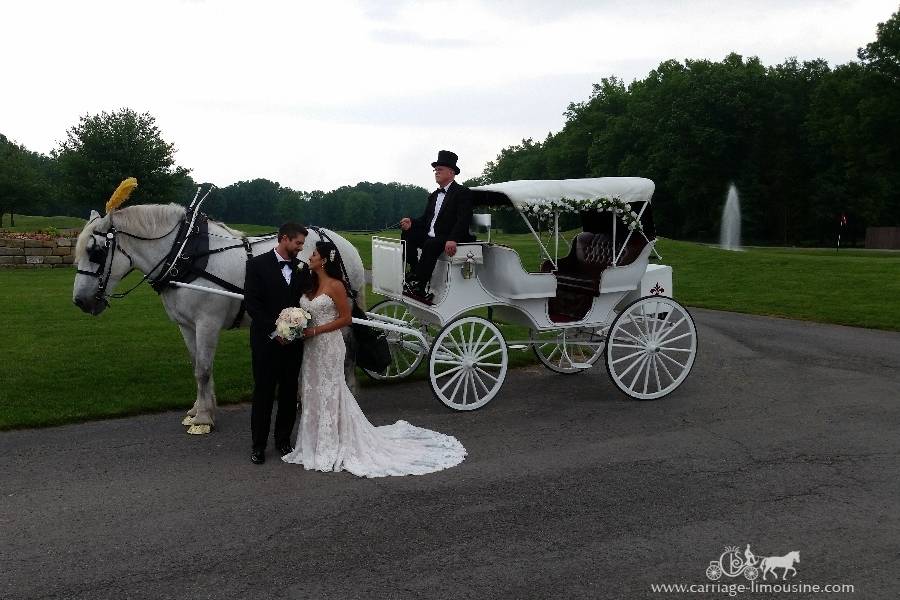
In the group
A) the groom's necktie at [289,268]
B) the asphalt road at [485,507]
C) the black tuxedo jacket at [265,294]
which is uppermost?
the groom's necktie at [289,268]

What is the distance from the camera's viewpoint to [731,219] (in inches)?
2196

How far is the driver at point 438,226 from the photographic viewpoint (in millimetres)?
8438

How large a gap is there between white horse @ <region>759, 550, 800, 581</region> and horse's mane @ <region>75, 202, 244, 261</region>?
20.7 feet

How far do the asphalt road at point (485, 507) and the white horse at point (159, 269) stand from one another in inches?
29.2

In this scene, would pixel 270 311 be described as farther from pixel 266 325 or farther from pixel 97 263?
pixel 97 263

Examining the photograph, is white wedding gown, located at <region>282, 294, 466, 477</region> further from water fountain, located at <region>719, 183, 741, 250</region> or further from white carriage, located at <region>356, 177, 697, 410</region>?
water fountain, located at <region>719, 183, 741, 250</region>

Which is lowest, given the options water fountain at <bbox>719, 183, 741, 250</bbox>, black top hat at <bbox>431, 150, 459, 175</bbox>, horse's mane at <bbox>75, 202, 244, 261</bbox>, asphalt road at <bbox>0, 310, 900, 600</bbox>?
asphalt road at <bbox>0, 310, 900, 600</bbox>

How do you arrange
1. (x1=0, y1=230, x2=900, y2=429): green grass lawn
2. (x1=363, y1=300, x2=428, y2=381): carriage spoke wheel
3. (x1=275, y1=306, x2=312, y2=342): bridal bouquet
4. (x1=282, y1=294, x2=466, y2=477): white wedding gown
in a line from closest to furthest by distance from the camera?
1. (x1=275, y1=306, x2=312, y2=342): bridal bouquet
2. (x1=282, y1=294, x2=466, y2=477): white wedding gown
3. (x1=0, y1=230, x2=900, y2=429): green grass lawn
4. (x1=363, y1=300, x2=428, y2=381): carriage spoke wheel

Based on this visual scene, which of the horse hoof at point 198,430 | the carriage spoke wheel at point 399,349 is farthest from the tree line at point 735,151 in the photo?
the horse hoof at point 198,430

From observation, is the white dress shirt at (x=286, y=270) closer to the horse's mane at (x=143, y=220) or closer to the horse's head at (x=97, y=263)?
the horse's mane at (x=143, y=220)

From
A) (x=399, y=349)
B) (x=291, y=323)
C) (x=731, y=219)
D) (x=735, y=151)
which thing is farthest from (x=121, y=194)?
(x=735, y=151)

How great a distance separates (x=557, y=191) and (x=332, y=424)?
382 cm

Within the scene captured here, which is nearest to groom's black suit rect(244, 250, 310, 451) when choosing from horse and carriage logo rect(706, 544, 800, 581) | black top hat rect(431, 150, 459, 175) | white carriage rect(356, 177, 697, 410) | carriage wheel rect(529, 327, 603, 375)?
white carriage rect(356, 177, 697, 410)

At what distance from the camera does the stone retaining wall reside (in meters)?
27.2
